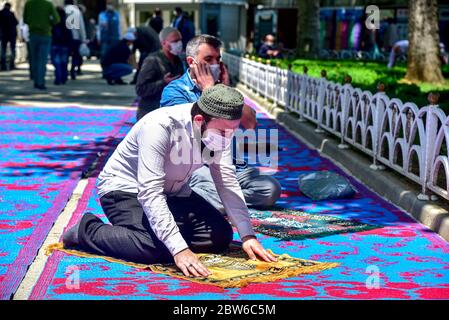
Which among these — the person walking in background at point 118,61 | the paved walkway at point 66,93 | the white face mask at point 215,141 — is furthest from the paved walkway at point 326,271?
the person walking in background at point 118,61

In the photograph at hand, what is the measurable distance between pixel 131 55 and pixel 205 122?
17751 mm

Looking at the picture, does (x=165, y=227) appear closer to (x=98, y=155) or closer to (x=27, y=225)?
(x=27, y=225)

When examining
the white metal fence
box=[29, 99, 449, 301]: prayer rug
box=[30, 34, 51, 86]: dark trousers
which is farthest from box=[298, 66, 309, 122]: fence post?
box=[30, 34, 51, 86]: dark trousers

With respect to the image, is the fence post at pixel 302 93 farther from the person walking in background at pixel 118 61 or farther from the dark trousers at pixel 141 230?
the person walking in background at pixel 118 61

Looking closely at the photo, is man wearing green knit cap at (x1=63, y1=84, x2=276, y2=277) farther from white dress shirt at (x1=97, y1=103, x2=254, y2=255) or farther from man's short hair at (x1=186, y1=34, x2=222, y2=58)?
man's short hair at (x1=186, y1=34, x2=222, y2=58)

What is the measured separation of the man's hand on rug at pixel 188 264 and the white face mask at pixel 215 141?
0.70 metres

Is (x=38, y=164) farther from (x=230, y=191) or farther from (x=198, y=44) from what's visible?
(x=230, y=191)

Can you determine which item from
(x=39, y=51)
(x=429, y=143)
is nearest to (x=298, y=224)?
(x=429, y=143)

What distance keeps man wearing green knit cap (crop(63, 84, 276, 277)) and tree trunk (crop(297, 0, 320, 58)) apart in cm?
2366

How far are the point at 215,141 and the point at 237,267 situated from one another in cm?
83

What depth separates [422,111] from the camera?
852cm

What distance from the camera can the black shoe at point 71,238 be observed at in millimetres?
6645

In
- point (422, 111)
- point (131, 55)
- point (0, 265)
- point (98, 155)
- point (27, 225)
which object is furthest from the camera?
point (131, 55)
